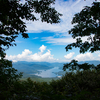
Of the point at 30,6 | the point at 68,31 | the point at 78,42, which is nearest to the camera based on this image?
the point at 30,6

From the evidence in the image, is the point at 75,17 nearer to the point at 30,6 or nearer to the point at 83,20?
the point at 83,20

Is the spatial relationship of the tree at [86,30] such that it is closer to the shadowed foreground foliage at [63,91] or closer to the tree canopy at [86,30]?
the tree canopy at [86,30]

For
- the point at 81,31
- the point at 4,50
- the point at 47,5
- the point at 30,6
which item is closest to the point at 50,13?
the point at 47,5

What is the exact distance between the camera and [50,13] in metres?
5.96

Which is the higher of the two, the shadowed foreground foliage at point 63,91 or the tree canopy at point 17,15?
the tree canopy at point 17,15

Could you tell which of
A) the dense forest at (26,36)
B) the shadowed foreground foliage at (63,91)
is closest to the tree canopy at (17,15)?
the dense forest at (26,36)

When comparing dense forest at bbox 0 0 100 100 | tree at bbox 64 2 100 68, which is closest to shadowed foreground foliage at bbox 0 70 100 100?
dense forest at bbox 0 0 100 100

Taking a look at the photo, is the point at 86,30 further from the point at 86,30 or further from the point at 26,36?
the point at 26,36

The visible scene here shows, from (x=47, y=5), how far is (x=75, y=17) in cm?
279

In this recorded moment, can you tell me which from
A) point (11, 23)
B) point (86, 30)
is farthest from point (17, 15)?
point (86, 30)

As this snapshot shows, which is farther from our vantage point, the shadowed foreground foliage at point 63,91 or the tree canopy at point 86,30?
the tree canopy at point 86,30

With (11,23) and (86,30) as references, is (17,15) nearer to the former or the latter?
(11,23)

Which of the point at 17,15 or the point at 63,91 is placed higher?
the point at 17,15

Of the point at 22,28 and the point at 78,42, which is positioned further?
the point at 78,42
